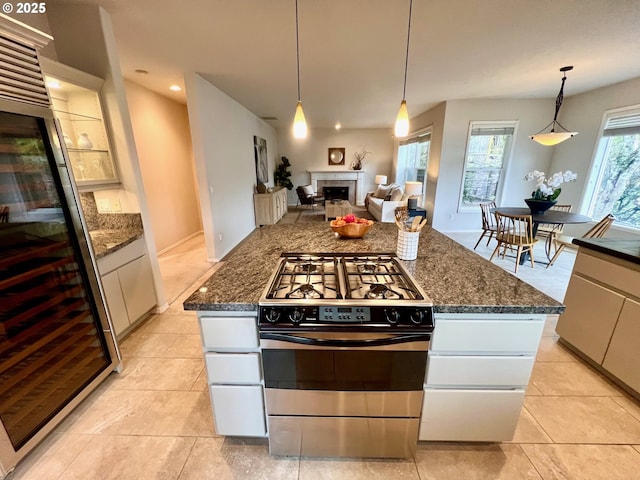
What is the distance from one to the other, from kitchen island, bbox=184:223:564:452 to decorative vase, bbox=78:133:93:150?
73.6 inches

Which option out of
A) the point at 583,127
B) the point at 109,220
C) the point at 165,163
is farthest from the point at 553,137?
the point at 165,163

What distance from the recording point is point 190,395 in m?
1.72

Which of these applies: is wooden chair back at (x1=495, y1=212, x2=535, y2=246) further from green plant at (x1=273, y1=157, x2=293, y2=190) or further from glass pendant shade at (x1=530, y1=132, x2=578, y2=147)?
green plant at (x1=273, y1=157, x2=293, y2=190)

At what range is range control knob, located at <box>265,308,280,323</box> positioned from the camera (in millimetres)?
1063

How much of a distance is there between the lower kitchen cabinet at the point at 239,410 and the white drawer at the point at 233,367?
0.05 metres

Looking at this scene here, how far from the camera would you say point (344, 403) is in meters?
1.21

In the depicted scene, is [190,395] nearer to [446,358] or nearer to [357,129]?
[446,358]

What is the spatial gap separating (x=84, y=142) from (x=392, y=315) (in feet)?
9.04

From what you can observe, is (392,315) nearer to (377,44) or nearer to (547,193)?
(377,44)

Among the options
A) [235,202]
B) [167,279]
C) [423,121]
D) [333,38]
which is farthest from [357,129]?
[167,279]

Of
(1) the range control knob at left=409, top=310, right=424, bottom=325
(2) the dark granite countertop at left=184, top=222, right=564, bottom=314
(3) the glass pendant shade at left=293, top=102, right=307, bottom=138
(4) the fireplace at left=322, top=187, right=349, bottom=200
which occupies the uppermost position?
(3) the glass pendant shade at left=293, top=102, right=307, bottom=138

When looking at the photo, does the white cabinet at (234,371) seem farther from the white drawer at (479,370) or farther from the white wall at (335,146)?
the white wall at (335,146)

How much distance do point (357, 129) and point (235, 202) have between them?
571cm

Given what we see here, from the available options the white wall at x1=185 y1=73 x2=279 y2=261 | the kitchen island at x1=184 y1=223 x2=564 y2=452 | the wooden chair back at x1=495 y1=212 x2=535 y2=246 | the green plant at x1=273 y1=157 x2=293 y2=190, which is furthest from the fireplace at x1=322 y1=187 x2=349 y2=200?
the kitchen island at x1=184 y1=223 x2=564 y2=452
